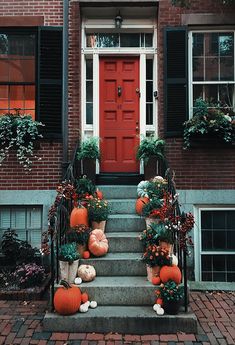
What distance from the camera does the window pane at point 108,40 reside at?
7.81 metres

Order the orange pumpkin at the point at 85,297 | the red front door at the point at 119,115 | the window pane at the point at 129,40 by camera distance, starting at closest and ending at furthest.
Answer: the orange pumpkin at the point at 85,297 → the red front door at the point at 119,115 → the window pane at the point at 129,40

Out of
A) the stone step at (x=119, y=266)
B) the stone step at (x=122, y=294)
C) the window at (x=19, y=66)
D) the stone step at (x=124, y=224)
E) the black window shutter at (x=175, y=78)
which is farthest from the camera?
the window at (x=19, y=66)

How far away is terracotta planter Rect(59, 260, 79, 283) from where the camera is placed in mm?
5148

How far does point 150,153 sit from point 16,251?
2.86m

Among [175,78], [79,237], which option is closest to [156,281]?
[79,237]

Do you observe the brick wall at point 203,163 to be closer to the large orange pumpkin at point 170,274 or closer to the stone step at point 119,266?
the stone step at point 119,266

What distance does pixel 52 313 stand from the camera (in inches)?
191

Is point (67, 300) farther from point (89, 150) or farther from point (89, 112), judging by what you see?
point (89, 112)

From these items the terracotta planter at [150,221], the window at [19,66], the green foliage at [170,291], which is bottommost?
the green foliage at [170,291]

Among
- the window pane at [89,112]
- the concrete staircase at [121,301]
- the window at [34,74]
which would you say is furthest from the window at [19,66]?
the concrete staircase at [121,301]

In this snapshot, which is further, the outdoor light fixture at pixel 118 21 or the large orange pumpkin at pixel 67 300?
the outdoor light fixture at pixel 118 21

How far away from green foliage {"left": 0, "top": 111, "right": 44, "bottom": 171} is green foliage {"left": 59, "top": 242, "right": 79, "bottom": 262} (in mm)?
2364

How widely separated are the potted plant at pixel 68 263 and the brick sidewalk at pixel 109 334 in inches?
23.8

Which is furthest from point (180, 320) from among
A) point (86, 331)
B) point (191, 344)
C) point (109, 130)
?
point (109, 130)
